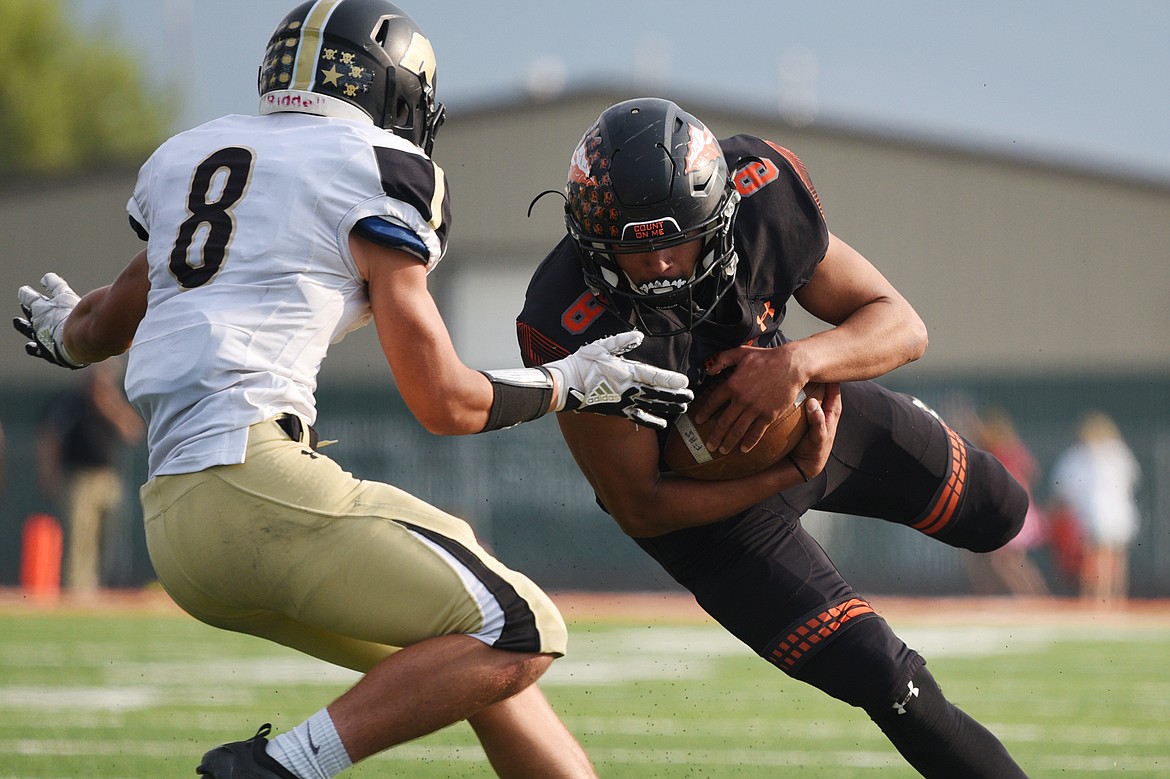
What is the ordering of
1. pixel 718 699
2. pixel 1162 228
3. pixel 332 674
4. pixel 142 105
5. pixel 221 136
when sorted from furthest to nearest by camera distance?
pixel 142 105
pixel 1162 228
pixel 332 674
pixel 718 699
pixel 221 136

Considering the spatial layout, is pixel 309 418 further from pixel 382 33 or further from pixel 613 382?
pixel 382 33

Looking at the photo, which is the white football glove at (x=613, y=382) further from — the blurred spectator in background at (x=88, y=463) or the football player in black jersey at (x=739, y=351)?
the blurred spectator in background at (x=88, y=463)

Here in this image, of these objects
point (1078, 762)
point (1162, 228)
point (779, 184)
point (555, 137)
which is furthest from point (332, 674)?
point (1162, 228)

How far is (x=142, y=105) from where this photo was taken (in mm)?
37750

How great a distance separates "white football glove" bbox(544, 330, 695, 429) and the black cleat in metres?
0.84

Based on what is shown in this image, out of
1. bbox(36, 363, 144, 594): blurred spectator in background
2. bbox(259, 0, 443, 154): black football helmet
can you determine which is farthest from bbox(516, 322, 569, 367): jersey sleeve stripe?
bbox(36, 363, 144, 594): blurred spectator in background

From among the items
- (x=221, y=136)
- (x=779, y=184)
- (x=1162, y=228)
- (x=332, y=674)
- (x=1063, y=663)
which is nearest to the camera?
(x=221, y=136)

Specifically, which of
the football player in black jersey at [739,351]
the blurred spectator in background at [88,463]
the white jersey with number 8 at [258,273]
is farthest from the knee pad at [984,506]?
the blurred spectator in background at [88,463]

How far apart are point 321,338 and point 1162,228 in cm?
1673

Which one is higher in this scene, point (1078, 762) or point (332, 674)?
point (1078, 762)

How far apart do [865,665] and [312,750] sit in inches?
48.9

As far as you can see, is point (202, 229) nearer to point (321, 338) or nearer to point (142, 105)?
point (321, 338)

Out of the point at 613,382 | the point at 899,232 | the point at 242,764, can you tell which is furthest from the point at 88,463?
the point at 899,232

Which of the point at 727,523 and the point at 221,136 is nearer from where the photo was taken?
the point at 221,136
